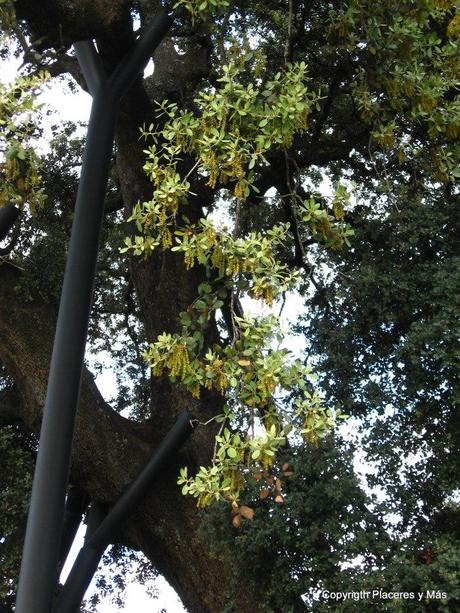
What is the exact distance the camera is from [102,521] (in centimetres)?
561

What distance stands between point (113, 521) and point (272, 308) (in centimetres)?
219

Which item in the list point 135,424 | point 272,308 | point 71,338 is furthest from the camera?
point 135,424

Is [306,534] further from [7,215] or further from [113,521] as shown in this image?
[7,215]

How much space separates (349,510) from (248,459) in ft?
3.92

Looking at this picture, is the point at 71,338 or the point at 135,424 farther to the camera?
the point at 135,424

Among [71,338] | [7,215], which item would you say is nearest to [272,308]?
[71,338]

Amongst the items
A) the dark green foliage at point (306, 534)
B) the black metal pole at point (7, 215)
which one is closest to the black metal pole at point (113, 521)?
the dark green foliage at point (306, 534)

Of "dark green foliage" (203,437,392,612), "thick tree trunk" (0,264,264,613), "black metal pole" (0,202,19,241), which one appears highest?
"black metal pole" (0,202,19,241)

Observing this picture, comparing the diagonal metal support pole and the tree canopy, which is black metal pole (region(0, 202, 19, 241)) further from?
the diagonal metal support pole

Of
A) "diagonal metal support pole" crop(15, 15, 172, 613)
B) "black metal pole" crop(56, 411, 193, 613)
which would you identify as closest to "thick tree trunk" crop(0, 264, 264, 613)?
"black metal pole" crop(56, 411, 193, 613)

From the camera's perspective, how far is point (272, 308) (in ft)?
13.6

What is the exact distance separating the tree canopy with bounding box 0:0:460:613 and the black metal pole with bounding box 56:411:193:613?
234 mm

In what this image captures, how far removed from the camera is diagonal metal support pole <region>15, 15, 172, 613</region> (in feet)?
11.6

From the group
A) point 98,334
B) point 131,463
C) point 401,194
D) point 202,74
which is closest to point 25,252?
point 98,334
